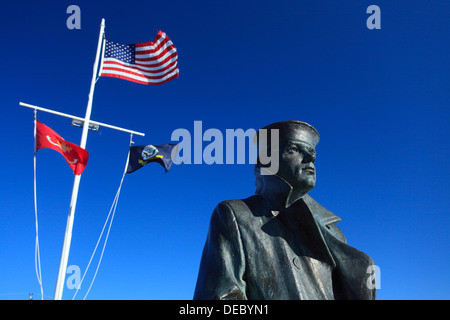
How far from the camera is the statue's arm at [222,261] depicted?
9.46 feet

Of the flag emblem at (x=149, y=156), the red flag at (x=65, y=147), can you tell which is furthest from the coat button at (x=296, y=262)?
the flag emblem at (x=149, y=156)

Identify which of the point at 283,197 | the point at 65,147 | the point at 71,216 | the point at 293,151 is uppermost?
the point at 65,147

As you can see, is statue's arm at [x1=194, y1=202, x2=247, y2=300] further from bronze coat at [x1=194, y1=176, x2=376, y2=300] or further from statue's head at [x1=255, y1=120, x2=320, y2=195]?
statue's head at [x1=255, y1=120, x2=320, y2=195]

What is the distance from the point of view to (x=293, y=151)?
355cm

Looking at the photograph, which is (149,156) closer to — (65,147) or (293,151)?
(65,147)

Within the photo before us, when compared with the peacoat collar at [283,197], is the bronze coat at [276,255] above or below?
below

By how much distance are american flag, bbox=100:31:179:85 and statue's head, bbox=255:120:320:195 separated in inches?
327

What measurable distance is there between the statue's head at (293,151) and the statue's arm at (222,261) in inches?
26.7

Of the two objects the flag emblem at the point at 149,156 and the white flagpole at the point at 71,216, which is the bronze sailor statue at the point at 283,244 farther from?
the flag emblem at the point at 149,156

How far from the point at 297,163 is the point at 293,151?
0.13m

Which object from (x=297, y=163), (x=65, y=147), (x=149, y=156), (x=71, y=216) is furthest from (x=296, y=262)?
(x=149, y=156)

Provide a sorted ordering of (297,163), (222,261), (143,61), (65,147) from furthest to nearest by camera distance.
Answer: (143,61), (65,147), (297,163), (222,261)

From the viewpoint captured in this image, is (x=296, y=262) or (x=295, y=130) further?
(x=295, y=130)
